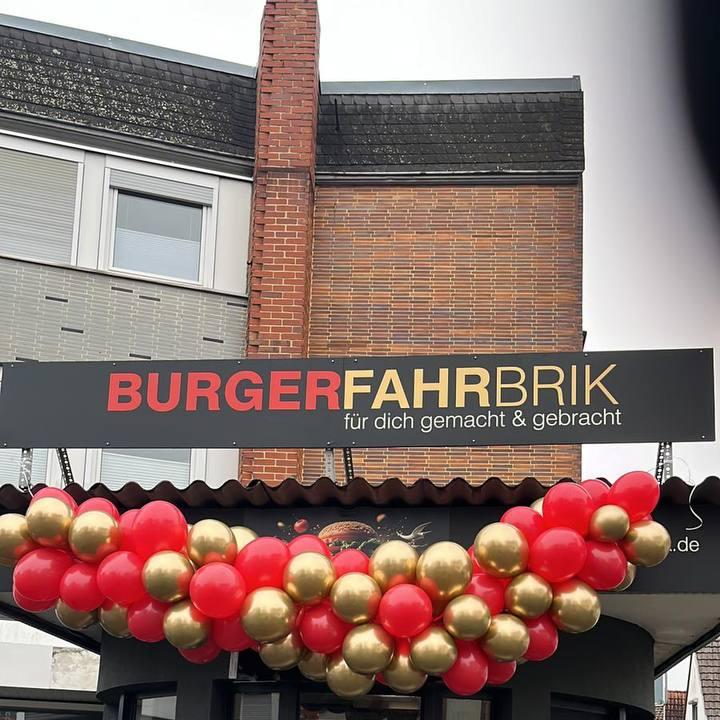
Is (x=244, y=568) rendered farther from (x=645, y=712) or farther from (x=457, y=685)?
(x=645, y=712)

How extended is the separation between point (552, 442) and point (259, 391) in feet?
6.75

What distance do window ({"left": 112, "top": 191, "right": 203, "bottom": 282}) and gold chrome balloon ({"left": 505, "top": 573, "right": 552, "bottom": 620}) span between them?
10132mm

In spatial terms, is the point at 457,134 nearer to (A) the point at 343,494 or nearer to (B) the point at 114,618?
(A) the point at 343,494

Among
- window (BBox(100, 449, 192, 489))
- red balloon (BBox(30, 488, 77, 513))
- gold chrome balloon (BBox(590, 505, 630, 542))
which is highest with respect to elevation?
window (BBox(100, 449, 192, 489))

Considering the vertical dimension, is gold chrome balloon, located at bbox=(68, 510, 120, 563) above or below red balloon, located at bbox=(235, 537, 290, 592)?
above

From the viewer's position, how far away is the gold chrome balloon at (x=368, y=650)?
616 centimetres

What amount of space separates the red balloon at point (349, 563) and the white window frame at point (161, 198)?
9261 mm

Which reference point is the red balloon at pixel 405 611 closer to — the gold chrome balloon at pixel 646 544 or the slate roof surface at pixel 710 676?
the gold chrome balloon at pixel 646 544

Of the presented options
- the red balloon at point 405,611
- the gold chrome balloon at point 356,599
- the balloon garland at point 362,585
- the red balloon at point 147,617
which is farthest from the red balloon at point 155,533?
the red balloon at point 405,611

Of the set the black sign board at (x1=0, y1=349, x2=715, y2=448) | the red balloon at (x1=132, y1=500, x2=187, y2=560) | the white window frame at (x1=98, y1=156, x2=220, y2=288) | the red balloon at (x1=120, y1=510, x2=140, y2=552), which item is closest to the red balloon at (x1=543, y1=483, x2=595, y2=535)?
the black sign board at (x1=0, y1=349, x2=715, y2=448)

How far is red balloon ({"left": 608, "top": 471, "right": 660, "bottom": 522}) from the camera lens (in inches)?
255

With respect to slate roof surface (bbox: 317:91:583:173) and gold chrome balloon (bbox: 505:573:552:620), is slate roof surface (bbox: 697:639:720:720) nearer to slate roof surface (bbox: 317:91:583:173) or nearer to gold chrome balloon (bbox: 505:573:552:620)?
slate roof surface (bbox: 317:91:583:173)

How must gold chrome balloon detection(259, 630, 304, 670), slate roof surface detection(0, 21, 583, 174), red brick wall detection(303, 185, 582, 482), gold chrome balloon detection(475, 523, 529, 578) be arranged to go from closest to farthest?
gold chrome balloon detection(475, 523, 529, 578)
gold chrome balloon detection(259, 630, 304, 670)
slate roof surface detection(0, 21, 583, 174)
red brick wall detection(303, 185, 582, 482)

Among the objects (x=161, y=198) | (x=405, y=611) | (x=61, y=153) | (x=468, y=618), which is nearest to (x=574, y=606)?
(x=468, y=618)
